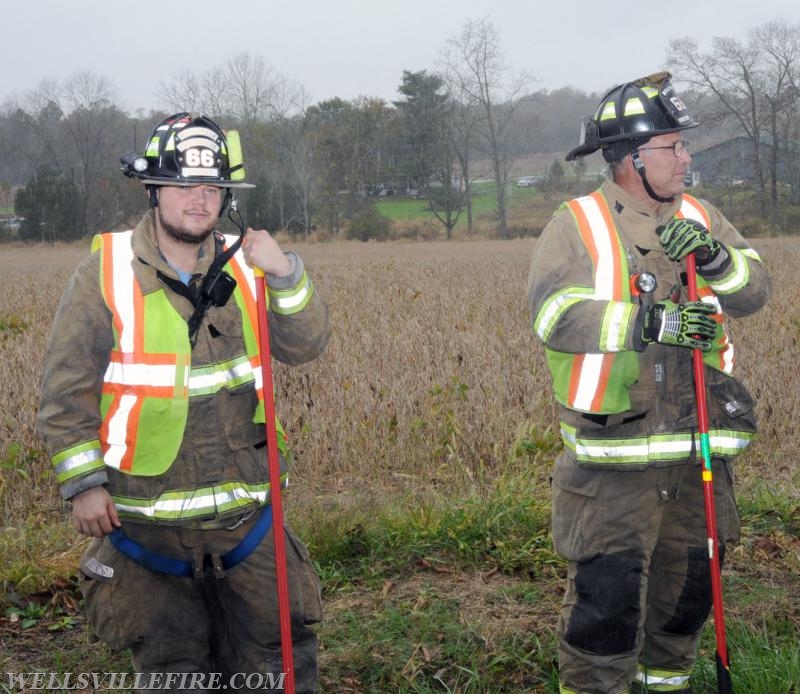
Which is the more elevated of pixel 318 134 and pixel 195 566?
pixel 318 134

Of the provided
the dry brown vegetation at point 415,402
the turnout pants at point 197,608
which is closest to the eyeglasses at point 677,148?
the turnout pants at point 197,608

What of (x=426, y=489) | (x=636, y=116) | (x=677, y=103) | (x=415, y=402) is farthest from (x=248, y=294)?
(x=415, y=402)

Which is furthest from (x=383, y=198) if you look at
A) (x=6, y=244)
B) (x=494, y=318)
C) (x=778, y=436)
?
(x=778, y=436)

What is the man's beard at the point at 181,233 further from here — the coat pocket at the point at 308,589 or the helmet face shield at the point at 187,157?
the coat pocket at the point at 308,589

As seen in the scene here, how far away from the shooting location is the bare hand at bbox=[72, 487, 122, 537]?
2.91 metres

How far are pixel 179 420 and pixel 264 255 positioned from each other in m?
0.57

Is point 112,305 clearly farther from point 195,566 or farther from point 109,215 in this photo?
point 109,215

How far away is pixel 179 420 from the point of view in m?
2.98

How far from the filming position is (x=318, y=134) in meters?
58.2

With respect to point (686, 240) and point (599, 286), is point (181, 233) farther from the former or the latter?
point (686, 240)

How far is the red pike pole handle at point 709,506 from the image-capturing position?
3113 millimetres

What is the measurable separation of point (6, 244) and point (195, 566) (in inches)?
1983

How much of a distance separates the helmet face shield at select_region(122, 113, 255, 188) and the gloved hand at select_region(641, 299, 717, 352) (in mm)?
1348

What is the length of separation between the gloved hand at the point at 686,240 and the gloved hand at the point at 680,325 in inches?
7.0
